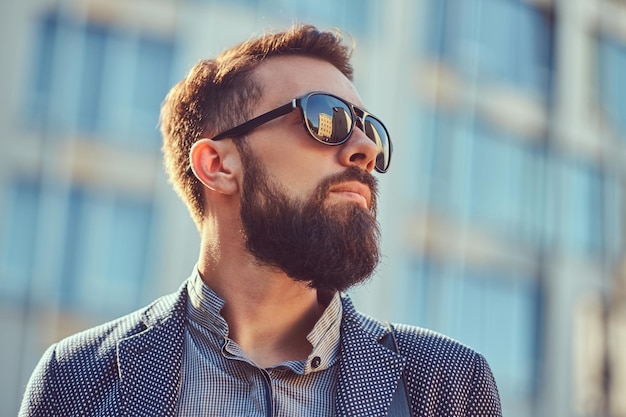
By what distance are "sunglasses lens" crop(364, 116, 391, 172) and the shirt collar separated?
53 cm

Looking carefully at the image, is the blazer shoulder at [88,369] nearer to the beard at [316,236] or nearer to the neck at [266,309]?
the neck at [266,309]

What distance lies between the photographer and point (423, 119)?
21.4 meters

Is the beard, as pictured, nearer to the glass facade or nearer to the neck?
the neck

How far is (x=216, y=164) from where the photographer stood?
410cm

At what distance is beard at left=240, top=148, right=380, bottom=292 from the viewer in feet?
12.3

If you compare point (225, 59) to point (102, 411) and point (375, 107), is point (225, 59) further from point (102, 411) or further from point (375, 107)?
point (375, 107)

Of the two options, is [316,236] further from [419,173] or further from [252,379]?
[419,173]

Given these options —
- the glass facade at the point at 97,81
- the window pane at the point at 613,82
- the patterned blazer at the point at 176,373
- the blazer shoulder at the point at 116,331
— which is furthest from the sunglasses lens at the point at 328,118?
the window pane at the point at 613,82

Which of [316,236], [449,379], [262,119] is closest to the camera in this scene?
[449,379]

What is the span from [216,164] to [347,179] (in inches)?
21.5

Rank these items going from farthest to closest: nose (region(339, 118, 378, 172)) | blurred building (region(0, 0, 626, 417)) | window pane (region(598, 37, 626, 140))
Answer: window pane (region(598, 37, 626, 140)) < blurred building (region(0, 0, 626, 417)) < nose (region(339, 118, 378, 172))

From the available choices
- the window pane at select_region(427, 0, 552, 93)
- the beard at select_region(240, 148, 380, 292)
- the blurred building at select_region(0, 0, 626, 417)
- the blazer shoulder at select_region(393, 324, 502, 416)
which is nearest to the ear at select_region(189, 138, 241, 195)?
the beard at select_region(240, 148, 380, 292)

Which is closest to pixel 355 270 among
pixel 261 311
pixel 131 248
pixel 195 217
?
pixel 261 311

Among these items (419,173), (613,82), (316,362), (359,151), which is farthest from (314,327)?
(613,82)
